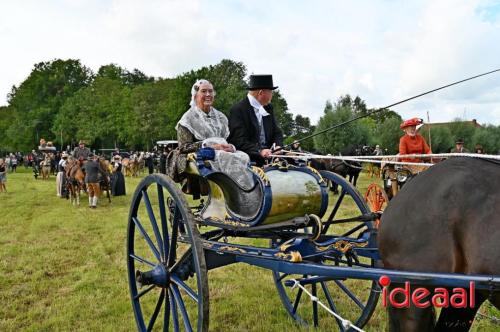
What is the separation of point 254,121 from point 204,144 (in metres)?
0.53

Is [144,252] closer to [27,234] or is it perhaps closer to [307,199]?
[27,234]

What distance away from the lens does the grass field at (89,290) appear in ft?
14.9

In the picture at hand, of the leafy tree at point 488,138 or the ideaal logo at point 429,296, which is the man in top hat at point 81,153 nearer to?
the ideaal logo at point 429,296

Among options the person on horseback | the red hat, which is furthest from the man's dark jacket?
the person on horseback

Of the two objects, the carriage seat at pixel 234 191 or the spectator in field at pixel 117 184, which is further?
the spectator in field at pixel 117 184

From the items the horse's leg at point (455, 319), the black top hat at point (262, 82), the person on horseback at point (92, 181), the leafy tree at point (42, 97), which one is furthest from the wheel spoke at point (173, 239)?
the leafy tree at point (42, 97)

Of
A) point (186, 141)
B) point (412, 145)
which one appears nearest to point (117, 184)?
point (412, 145)

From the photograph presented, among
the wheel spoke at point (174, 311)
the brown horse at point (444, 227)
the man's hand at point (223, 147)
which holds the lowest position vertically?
the wheel spoke at point (174, 311)

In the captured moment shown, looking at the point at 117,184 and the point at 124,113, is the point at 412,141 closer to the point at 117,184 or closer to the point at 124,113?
the point at 117,184

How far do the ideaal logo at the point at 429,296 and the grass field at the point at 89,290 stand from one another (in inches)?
85.6

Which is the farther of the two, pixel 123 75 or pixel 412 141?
pixel 123 75

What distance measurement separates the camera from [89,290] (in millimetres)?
5641

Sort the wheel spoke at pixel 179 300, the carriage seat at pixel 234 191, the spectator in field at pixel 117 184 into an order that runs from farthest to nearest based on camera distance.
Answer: the spectator in field at pixel 117 184, the carriage seat at pixel 234 191, the wheel spoke at pixel 179 300

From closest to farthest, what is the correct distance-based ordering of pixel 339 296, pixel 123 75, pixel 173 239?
pixel 173 239 → pixel 339 296 → pixel 123 75
